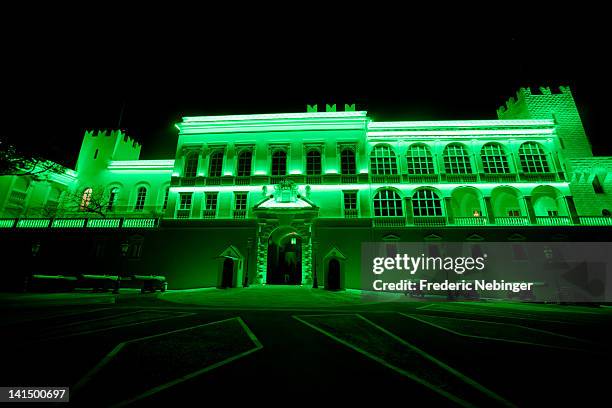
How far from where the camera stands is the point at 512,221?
70.5 feet

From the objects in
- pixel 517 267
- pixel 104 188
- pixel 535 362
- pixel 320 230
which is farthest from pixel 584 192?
pixel 104 188

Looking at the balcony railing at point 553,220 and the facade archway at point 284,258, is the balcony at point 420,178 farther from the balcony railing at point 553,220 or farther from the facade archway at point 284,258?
the facade archway at point 284,258

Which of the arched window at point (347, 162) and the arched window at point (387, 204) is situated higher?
the arched window at point (347, 162)

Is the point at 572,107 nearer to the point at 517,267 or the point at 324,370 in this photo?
the point at 517,267

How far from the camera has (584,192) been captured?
24.4 meters

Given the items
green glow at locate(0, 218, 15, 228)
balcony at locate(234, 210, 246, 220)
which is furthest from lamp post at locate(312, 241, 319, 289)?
green glow at locate(0, 218, 15, 228)

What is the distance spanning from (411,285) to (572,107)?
29589 millimetres

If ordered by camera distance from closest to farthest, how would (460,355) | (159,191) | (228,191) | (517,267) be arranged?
(460,355) < (517,267) < (228,191) < (159,191)

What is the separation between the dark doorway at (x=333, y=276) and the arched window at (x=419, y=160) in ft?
39.0

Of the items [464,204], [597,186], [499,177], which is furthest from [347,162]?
[597,186]

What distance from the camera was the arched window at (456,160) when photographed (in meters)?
23.7

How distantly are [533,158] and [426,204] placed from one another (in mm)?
11125

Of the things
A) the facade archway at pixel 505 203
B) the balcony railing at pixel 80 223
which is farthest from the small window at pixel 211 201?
the facade archway at pixel 505 203

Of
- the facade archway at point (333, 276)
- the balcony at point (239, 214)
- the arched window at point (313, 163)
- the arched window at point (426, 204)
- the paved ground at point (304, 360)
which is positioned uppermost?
the arched window at point (313, 163)
